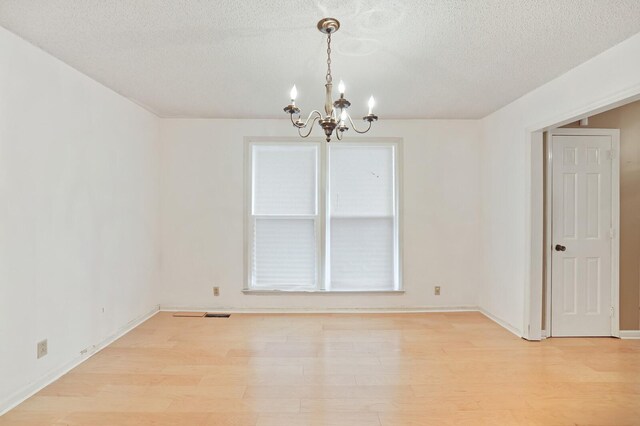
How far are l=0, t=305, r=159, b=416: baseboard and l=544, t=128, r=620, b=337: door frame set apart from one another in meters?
4.44

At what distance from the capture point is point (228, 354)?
3145 mm

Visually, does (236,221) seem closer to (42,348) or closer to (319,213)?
(319,213)

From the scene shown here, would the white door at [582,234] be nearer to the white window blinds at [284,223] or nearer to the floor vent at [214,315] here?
the white window blinds at [284,223]

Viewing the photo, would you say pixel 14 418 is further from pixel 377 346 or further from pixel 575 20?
pixel 575 20

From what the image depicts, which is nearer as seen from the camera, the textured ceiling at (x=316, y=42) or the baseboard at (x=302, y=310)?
the textured ceiling at (x=316, y=42)

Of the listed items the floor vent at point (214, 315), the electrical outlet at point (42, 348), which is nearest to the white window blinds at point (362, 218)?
the floor vent at point (214, 315)

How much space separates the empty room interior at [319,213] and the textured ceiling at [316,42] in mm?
21

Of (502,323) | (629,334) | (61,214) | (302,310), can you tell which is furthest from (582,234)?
(61,214)

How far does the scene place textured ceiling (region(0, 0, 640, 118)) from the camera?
6.63 feet

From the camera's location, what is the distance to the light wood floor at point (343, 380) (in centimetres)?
222

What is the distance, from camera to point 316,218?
14.6 feet

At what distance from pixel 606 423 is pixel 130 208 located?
4411 mm

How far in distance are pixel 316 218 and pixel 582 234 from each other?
2.92 m

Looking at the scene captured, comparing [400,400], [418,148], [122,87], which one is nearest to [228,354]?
[400,400]
